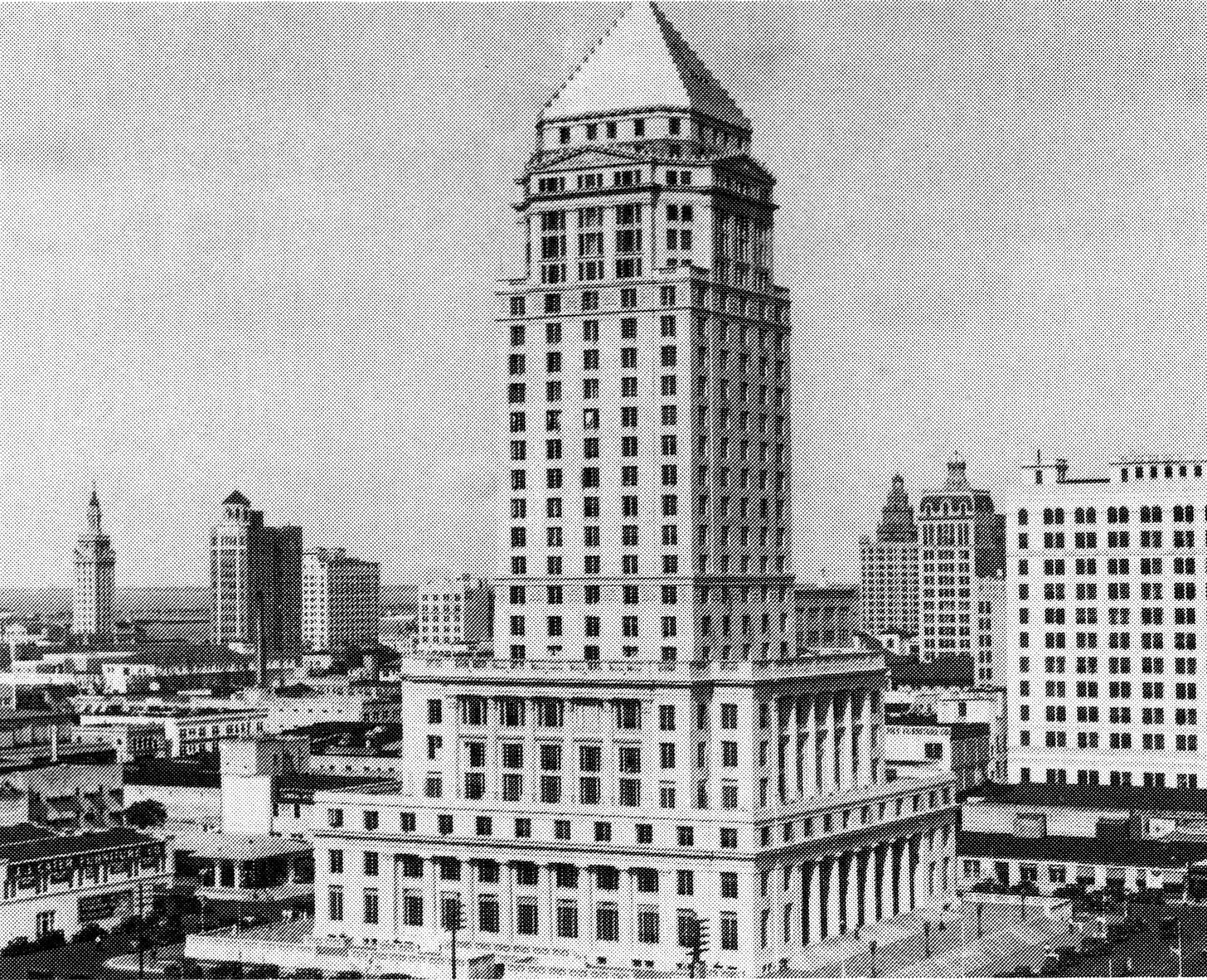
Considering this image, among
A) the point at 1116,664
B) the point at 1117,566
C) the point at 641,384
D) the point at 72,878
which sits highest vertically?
the point at 641,384

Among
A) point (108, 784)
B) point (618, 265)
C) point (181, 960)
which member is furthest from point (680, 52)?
point (108, 784)

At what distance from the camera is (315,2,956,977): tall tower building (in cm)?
11231

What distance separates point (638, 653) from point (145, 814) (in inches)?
1900

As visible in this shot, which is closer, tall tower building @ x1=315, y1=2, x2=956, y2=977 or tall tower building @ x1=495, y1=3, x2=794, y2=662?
tall tower building @ x1=315, y1=2, x2=956, y2=977

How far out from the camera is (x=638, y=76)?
120m

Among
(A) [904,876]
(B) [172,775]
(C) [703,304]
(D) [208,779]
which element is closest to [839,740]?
(A) [904,876]

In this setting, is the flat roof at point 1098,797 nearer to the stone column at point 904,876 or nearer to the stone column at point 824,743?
the stone column at point 904,876

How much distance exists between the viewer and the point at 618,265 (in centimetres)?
11825

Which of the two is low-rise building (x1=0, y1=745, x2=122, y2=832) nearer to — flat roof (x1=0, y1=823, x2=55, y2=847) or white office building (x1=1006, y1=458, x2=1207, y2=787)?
flat roof (x1=0, y1=823, x2=55, y2=847)

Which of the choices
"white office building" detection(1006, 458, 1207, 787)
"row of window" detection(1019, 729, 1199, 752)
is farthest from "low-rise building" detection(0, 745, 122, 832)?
"row of window" detection(1019, 729, 1199, 752)

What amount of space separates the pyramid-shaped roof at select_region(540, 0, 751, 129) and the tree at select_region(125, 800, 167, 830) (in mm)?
55566

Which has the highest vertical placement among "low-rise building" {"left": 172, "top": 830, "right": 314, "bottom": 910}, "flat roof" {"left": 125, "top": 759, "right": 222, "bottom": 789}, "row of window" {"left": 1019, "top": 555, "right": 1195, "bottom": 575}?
"row of window" {"left": 1019, "top": 555, "right": 1195, "bottom": 575}

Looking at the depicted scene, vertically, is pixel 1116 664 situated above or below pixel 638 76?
below

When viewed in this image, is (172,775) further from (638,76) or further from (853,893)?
(638,76)
